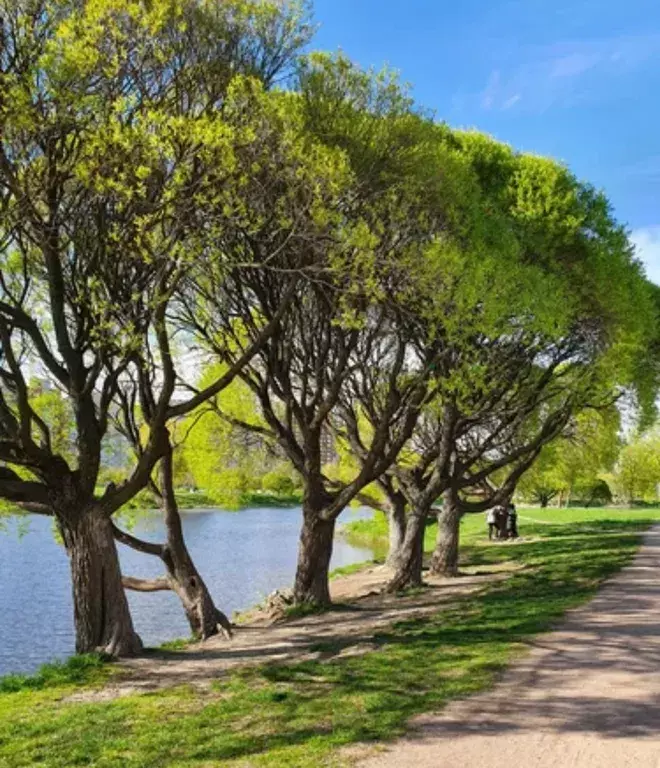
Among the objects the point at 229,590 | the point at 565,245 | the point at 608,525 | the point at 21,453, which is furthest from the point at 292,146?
the point at 608,525

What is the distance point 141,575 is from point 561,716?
25566 mm

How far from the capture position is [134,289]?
44.6 feet

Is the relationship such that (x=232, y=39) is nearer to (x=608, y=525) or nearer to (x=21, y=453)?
(x=21, y=453)

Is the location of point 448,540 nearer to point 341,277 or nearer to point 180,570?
point 180,570

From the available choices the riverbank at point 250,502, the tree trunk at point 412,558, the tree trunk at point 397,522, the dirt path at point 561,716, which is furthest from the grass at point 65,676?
the riverbank at point 250,502

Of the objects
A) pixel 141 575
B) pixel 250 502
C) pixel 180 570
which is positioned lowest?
pixel 141 575

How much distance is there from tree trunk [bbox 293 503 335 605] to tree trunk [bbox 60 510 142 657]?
641 centimetres

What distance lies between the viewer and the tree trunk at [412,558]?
23.3m

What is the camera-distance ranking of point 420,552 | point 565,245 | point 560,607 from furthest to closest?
1. point 420,552
2. point 565,245
3. point 560,607

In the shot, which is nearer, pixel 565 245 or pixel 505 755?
pixel 505 755

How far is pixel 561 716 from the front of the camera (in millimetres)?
8203

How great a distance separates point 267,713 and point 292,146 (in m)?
9.16

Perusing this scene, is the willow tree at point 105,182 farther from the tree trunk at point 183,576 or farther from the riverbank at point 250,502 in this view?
the riverbank at point 250,502

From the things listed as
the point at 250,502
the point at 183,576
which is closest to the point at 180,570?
the point at 183,576
